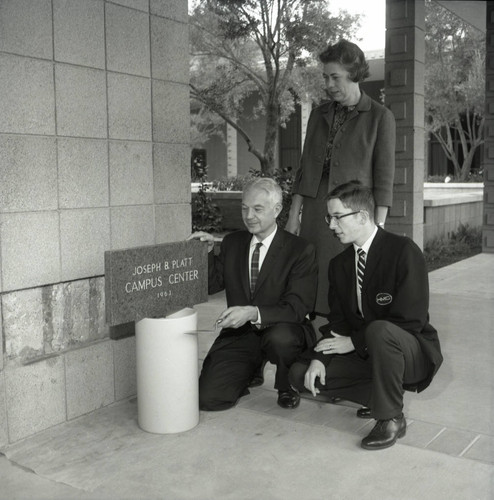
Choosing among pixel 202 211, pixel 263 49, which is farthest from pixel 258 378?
pixel 263 49

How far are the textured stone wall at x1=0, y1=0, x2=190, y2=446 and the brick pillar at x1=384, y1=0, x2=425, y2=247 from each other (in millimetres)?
5323

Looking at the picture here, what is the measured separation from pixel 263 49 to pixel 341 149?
11.8 metres

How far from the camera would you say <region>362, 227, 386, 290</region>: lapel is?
3.46 metres

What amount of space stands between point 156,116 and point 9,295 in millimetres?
1396

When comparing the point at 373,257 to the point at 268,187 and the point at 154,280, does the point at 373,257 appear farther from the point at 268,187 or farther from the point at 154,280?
the point at 154,280

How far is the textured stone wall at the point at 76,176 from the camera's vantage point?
335 cm

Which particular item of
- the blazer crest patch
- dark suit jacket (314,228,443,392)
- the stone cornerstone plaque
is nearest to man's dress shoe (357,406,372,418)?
dark suit jacket (314,228,443,392)

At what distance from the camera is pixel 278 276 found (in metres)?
3.92

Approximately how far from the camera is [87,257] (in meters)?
3.78

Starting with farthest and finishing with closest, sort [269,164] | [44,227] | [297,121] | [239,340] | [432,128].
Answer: [297,121], [432,128], [269,164], [239,340], [44,227]

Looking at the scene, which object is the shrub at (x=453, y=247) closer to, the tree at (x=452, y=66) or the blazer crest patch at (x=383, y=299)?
the blazer crest patch at (x=383, y=299)

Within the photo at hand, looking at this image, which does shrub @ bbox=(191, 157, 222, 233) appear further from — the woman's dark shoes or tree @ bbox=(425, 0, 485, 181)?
tree @ bbox=(425, 0, 485, 181)

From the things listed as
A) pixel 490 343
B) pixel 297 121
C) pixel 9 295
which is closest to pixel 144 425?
pixel 9 295

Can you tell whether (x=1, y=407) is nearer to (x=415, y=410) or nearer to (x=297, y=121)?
(x=415, y=410)
